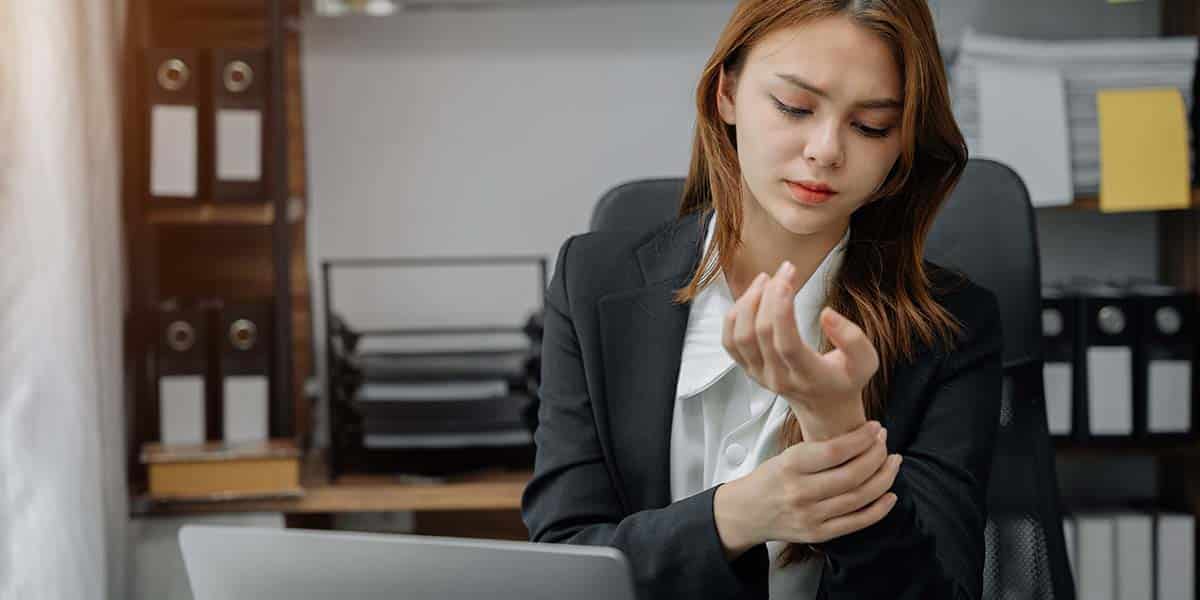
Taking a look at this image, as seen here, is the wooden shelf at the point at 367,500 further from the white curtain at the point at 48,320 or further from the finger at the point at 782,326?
the finger at the point at 782,326

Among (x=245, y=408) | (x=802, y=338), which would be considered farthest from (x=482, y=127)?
(x=802, y=338)

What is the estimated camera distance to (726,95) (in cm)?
104

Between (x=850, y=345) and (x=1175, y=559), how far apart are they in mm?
1444

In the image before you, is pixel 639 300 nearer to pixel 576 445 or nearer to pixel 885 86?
pixel 576 445

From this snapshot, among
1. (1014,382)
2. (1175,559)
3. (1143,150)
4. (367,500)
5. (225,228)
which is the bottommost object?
(1175,559)

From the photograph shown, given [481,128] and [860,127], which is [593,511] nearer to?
[860,127]

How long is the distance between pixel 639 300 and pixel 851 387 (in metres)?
0.36

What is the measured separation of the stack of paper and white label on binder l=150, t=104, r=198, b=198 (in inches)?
41.9

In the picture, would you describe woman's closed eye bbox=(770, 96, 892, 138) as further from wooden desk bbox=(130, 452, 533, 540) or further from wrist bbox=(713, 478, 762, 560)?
wooden desk bbox=(130, 452, 533, 540)

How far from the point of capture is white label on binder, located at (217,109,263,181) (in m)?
1.75

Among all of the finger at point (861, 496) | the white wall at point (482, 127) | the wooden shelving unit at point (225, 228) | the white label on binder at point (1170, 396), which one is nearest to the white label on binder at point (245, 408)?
the wooden shelving unit at point (225, 228)

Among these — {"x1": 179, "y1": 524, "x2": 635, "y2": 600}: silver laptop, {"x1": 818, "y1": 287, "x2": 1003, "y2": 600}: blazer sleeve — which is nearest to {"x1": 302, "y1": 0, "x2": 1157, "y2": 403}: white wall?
{"x1": 818, "y1": 287, "x2": 1003, "y2": 600}: blazer sleeve

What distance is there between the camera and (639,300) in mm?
1070

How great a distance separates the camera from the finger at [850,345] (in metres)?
0.67
